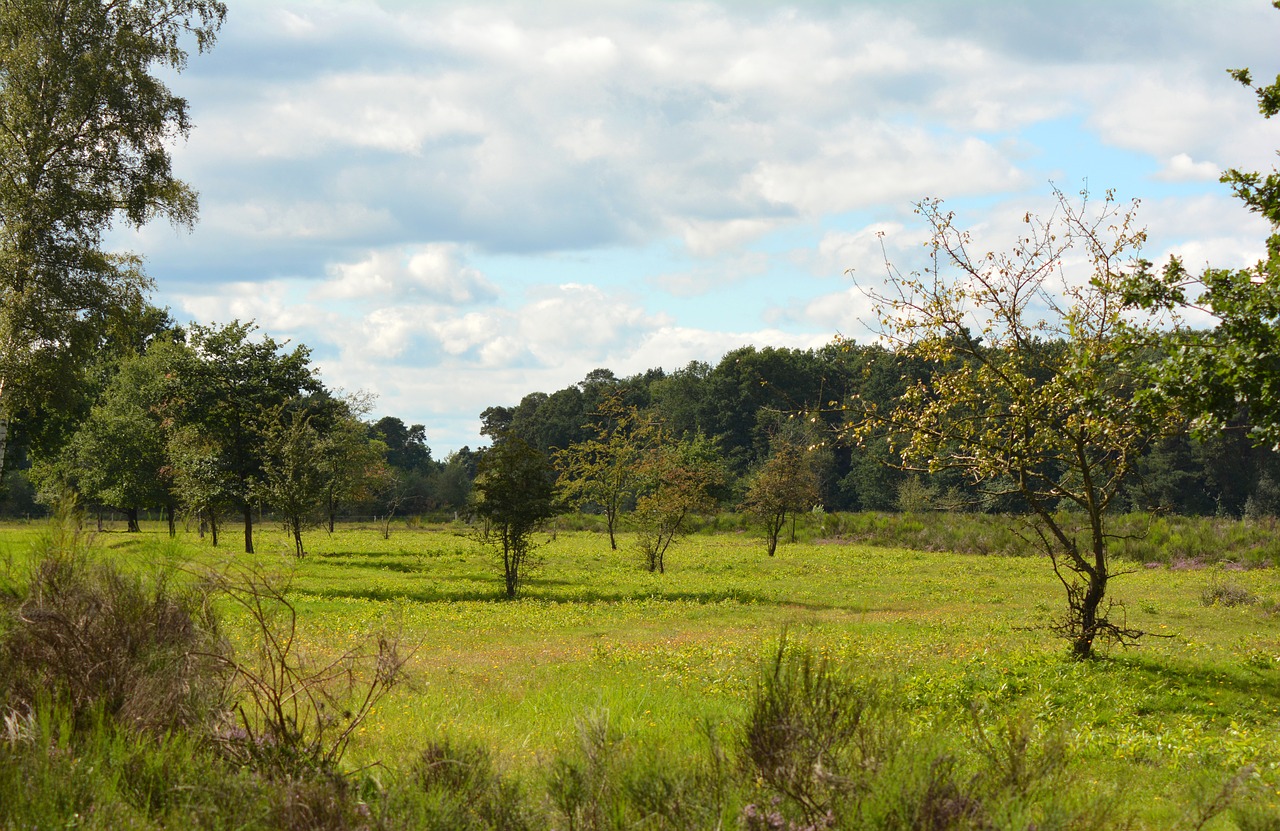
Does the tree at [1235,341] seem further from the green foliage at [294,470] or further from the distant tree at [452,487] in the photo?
the distant tree at [452,487]

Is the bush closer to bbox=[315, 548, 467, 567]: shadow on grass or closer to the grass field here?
the grass field

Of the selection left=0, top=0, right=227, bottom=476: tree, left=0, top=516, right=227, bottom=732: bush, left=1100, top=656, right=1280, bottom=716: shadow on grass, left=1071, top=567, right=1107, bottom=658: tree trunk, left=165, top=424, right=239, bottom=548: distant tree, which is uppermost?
left=0, top=0, right=227, bottom=476: tree

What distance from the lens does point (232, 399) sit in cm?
3625

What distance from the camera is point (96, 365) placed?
190 feet

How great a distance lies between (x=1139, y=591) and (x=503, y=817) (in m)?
25.8

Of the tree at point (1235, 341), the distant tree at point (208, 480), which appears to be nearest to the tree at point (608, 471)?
the distant tree at point (208, 480)

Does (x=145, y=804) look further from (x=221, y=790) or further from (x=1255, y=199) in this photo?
(x=1255, y=199)

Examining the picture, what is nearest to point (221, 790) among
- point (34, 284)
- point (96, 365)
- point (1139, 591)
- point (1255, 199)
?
point (1255, 199)

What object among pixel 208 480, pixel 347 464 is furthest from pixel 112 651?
pixel 347 464

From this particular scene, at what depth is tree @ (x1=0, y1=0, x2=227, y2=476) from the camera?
19953 mm

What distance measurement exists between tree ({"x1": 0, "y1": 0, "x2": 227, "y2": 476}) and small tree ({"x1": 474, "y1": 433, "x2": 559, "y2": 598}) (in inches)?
369

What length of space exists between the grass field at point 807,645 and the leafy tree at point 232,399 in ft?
17.9

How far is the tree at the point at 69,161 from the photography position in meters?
20.0

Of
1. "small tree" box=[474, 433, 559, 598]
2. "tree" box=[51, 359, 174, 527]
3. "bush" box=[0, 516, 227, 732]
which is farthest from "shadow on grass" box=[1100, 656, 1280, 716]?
"tree" box=[51, 359, 174, 527]
